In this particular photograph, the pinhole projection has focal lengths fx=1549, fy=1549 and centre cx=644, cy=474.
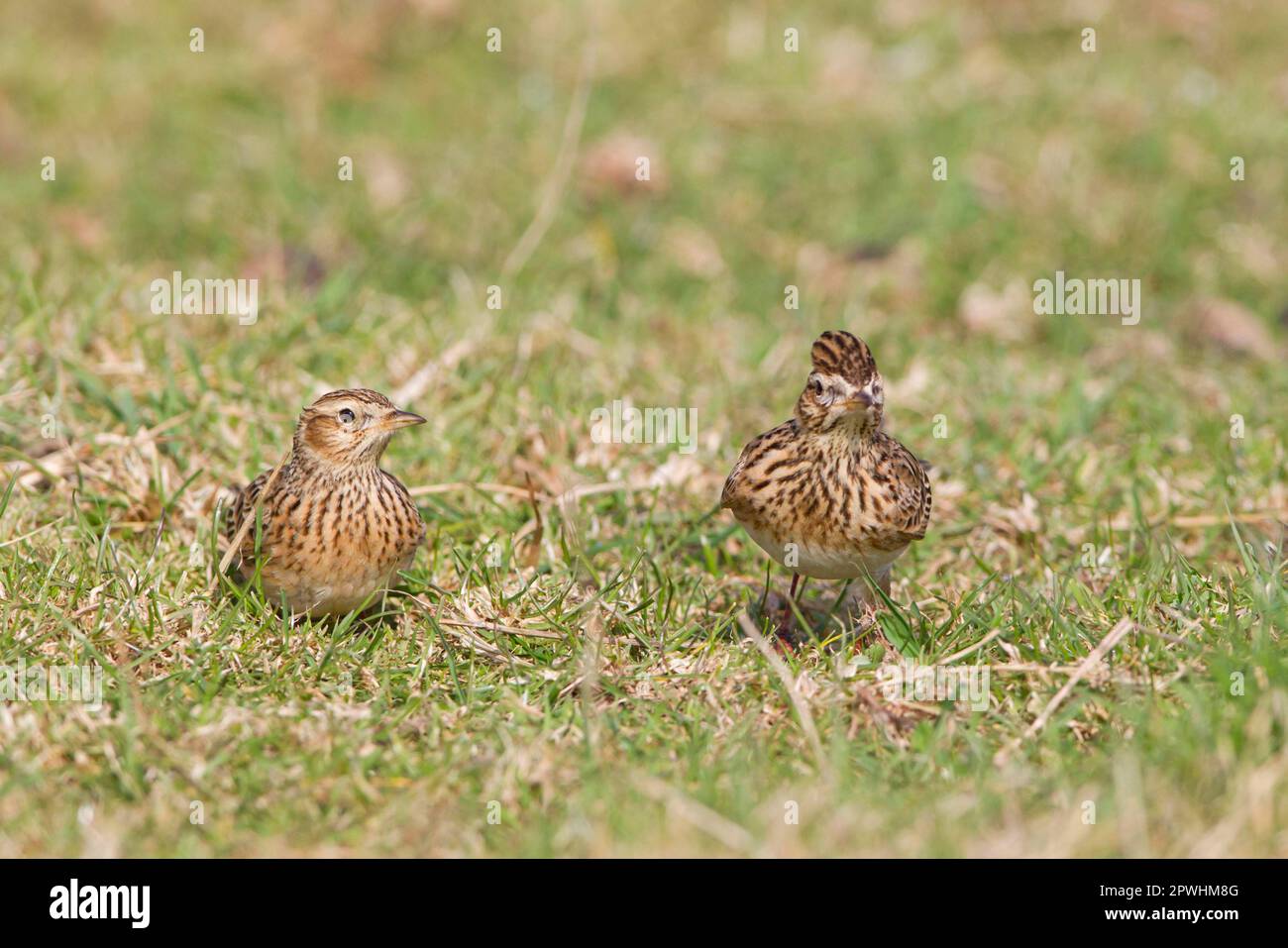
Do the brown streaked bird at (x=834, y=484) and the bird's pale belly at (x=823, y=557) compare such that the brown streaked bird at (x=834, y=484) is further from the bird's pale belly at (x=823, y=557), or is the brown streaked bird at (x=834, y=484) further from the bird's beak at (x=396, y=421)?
the bird's beak at (x=396, y=421)

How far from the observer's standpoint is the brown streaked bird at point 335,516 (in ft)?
18.3

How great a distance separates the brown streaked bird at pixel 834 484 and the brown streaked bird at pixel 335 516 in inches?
50.5

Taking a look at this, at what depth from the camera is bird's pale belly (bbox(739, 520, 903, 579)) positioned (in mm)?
5574

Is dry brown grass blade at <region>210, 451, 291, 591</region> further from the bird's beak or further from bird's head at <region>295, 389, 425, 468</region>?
the bird's beak

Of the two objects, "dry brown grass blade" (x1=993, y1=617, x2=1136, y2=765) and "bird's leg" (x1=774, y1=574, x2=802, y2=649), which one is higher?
"bird's leg" (x1=774, y1=574, x2=802, y2=649)

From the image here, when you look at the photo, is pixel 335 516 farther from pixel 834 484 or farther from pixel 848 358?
pixel 848 358

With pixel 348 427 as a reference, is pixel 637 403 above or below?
above

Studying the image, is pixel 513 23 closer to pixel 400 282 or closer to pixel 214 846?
pixel 400 282

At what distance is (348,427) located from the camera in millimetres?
5793

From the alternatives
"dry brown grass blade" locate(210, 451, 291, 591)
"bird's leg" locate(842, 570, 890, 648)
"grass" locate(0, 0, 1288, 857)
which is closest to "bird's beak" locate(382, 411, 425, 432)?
"dry brown grass blade" locate(210, 451, 291, 591)

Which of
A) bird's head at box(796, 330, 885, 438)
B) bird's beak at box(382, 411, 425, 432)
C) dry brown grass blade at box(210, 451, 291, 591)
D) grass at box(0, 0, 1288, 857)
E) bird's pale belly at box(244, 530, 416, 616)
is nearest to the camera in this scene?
grass at box(0, 0, 1288, 857)

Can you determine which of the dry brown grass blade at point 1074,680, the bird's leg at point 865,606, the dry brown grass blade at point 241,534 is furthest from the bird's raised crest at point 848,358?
the dry brown grass blade at point 241,534

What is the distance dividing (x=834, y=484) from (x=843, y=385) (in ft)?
1.21

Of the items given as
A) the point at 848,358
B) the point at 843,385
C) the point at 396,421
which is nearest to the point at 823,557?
the point at 843,385
